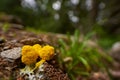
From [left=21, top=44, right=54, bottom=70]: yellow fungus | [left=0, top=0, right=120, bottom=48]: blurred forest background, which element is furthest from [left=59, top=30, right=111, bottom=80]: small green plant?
[left=0, top=0, right=120, bottom=48]: blurred forest background

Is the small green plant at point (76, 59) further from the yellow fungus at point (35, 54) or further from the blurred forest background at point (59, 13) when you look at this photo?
the blurred forest background at point (59, 13)

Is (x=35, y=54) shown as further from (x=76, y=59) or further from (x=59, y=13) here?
(x=59, y=13)

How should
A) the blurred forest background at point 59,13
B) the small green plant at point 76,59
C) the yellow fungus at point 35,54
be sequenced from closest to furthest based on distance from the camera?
the yellow fungus at point 35,54
the small green plant at point 76,59
the blurred forest background at point 59,13

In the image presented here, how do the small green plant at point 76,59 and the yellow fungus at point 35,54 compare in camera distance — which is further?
the small green plant at point 76,59

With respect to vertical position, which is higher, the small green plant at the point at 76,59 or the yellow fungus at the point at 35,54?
the small green plant at the point at 76,59

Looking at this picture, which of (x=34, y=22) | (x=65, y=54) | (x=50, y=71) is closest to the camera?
(x=50, y=71)

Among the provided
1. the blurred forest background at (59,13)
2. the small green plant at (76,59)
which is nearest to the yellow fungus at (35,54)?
the small green plant at (76,59)

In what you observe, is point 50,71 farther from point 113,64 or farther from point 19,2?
point 19,2

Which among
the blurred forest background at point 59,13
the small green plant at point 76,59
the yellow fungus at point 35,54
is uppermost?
the blurred forest background at point 59,13

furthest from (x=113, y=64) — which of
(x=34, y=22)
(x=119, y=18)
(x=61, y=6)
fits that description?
(x=119, y=18)

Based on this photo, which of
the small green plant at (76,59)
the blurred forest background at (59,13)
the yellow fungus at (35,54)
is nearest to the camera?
the yellow fungus at (35,54)

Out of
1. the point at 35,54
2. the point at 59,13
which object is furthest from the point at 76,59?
the point at 59,13
